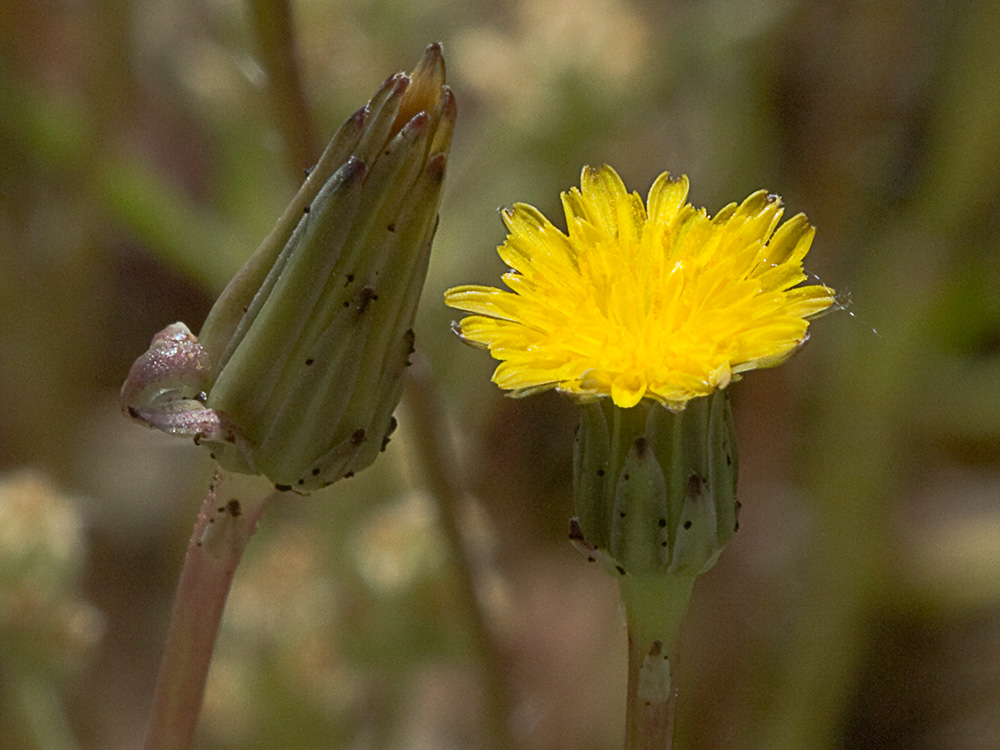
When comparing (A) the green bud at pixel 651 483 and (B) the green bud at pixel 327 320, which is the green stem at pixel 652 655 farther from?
(B) the green bud at pixel 327 320

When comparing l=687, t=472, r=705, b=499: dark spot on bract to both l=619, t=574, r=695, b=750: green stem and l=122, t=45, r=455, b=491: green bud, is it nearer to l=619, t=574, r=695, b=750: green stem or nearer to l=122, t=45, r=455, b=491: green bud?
l=619, t=574, r=695, b=750: green stem

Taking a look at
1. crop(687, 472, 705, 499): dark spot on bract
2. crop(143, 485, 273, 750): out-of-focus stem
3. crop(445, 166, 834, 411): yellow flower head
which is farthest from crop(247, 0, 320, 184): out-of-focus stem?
crop(687, 472, 705, 499): dark spot on bract

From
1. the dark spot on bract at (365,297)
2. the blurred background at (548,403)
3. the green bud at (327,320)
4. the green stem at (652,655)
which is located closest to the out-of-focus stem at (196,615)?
the green bud at (327,320)

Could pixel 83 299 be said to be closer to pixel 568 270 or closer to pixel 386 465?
pixel 386 465

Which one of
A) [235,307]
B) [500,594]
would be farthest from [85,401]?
[235,307]

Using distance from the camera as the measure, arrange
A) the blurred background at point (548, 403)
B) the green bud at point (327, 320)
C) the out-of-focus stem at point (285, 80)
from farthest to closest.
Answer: the blurred background at point (548, 403) < the out-of-focus stem at point (285, 80) < the green bud at point (327, 320)
